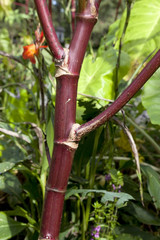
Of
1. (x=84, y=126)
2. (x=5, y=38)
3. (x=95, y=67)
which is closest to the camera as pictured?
(x=84, y=126)

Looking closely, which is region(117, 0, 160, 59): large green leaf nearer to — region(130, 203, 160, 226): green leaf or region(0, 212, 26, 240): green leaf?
region(130, 203, 160, 226): green leaf

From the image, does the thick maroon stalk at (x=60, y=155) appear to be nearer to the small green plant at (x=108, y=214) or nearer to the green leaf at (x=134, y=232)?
the small green plant at (x=108, y=214)

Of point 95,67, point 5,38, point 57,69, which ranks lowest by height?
point 57,69

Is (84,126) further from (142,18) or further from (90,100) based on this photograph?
(142,18)

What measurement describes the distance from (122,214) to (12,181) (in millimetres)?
348

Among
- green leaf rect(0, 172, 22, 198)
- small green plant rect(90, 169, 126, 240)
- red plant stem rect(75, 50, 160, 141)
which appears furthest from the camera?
green leaf rect(0, 172, 22, 198)

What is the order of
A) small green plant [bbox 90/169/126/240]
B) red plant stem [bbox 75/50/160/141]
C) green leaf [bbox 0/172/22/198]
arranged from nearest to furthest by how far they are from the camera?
red plant stem [bbox 75/50/160/141]
small green plant [bbox 90/169/126/240]
green leaf [bbox 0/172/22/198]

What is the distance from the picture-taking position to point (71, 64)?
0.41 meters

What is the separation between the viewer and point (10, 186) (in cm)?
73

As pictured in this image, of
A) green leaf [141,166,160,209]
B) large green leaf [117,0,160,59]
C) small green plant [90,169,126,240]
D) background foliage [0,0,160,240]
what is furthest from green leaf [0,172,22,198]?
large green leaf [117,0,160,59]

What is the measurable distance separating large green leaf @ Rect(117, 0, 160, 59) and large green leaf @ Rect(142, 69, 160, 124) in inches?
4.5

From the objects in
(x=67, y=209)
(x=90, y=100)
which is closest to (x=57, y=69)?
(x=90, y=100)

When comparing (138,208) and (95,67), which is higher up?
(95,67)

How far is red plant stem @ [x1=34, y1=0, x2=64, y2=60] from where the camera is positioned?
391 millimetres
